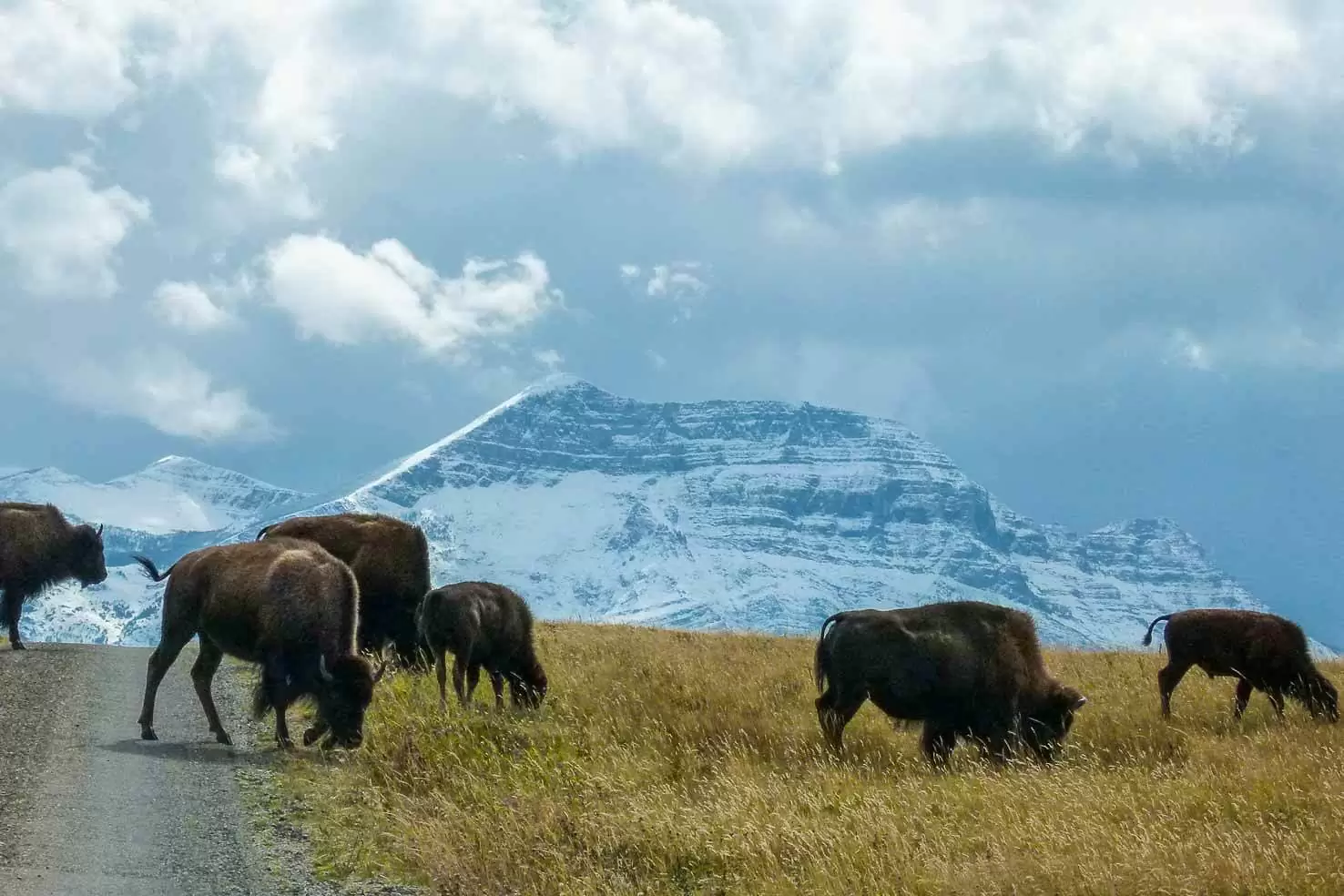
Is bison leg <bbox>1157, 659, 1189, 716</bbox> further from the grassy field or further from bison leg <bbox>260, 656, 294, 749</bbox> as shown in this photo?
bison leg <bbox>260, 656, 294, 749</bbox>

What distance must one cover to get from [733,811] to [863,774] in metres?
2.79

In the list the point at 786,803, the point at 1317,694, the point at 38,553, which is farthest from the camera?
the point at 38,553

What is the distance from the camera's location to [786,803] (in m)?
10.6

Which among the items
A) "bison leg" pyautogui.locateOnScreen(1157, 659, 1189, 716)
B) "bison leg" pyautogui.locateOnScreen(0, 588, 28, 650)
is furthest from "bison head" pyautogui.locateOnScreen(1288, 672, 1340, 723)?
"bison leg" pyautogui.locateOnScreen(0, 588, 28, 650)

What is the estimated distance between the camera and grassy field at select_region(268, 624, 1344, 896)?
8812mm

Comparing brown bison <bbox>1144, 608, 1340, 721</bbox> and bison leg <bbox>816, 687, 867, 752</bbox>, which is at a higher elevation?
brown bison <bbox>1144, 608, 1340, 721</bbox>

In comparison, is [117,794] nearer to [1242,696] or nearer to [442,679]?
[442,679]

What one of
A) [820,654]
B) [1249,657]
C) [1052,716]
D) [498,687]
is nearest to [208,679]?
[498,687]

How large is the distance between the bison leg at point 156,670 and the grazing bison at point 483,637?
2.66 m

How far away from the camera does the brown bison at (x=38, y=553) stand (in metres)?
25.0

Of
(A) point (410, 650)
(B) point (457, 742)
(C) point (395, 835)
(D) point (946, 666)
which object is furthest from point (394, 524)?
(C) point (395, 835)

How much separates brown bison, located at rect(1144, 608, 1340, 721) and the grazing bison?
278 inches

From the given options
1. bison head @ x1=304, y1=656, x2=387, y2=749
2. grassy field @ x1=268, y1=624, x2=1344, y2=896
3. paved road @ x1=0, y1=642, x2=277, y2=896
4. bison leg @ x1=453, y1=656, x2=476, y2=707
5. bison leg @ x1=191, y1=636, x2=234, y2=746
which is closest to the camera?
grassy field @ x1=268, y1=624, x2=1344, y2=896

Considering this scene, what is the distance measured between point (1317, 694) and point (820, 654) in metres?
6.54
